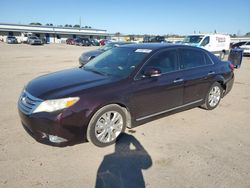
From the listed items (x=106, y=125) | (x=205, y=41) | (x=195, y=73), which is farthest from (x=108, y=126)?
(x=205, y=41)

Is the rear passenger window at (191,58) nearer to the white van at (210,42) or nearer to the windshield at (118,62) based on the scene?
the windshield at (118,62)

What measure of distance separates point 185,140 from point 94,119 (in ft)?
5.59

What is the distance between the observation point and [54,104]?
→ 304 centimetres

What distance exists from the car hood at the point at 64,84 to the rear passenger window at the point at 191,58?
1776mm

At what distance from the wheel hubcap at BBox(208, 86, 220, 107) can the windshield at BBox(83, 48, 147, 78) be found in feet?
7.26

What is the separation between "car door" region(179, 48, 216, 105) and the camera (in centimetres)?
446

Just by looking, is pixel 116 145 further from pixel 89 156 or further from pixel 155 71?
pixel 155 71

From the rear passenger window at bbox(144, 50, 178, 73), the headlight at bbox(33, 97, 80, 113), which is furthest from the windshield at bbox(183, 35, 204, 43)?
the headlight at bbox(33, 97, 80, 113)

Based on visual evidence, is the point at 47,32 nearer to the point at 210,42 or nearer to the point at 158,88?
the point at 210,42

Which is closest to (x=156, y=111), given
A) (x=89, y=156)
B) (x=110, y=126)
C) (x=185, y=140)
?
(x=185, y=140)

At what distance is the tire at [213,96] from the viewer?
5.12 meters

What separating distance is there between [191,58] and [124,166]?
9.46ft

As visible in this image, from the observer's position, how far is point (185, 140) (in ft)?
A: 12.4

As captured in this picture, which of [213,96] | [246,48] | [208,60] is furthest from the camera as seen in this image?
[246,48]
